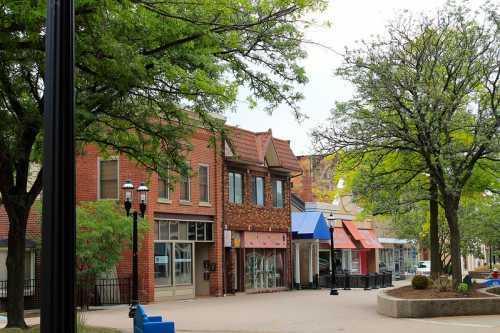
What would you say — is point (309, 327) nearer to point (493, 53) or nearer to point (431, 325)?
point (431, 325)

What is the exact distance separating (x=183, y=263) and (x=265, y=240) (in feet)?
25.4

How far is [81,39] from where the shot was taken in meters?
11.7

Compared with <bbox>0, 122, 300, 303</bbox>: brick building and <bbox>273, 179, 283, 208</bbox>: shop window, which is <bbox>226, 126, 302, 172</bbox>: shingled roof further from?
<bbox>273, 179, 283, 208</bbox>: shop window

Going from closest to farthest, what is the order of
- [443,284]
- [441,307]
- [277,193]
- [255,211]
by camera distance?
[441,307], [443,284], [255,211], [277,193]

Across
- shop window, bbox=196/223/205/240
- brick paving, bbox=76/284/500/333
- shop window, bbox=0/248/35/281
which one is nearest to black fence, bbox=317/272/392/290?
shop window, bbox=196/223/205/240

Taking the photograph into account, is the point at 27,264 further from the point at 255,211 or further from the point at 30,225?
the point at 255,211

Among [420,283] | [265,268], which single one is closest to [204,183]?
[265,268]

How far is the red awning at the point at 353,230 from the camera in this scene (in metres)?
52.6

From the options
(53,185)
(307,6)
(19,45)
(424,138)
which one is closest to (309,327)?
(424,138)

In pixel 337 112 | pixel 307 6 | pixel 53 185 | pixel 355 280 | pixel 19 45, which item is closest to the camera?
pixel 53 185

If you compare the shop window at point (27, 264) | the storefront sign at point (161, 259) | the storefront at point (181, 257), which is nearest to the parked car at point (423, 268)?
the storefront at point (181, 257)

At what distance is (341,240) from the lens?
5000 cm

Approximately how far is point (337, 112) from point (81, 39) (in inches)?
547

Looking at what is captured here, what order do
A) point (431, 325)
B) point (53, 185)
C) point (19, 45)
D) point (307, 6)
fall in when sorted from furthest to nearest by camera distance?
point (431, 325)
point (307, 6)
point (19, 45)
point (53, 185)
